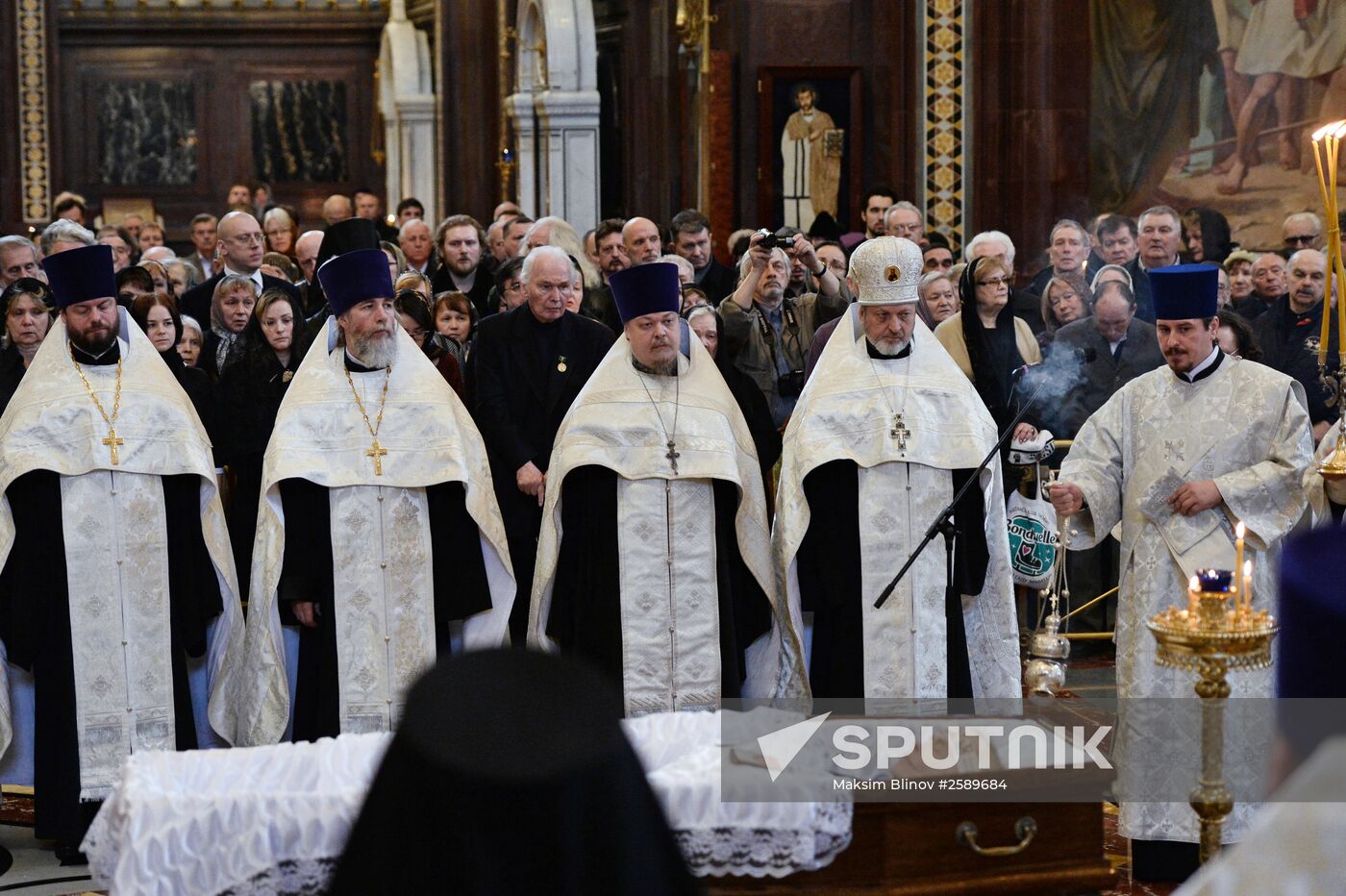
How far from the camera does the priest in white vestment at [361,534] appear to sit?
668 cm

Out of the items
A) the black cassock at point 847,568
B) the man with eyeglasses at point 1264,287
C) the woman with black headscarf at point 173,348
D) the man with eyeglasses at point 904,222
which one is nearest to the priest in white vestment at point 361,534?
the woman with black headscarf at point 173,348

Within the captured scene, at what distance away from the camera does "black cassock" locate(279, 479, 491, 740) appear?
672 centimetres

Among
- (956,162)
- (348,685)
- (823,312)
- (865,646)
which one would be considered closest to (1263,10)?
(956,162)

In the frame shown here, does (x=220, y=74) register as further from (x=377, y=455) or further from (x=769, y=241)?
(x=377, y=455)

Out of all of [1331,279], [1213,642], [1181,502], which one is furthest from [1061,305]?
[1213,642]

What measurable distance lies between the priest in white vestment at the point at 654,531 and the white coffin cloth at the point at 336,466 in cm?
23

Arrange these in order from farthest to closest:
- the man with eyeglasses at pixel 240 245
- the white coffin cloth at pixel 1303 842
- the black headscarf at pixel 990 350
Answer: the man with eyeglasses at pixel 240 245 < the black headscarf at pixel 990 350 < the white coffin cloth at pixel 1303 842

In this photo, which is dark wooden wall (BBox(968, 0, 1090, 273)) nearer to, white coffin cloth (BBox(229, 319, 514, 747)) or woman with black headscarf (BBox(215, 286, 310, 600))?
woman with black headscarf (BBox(215, 286, 310, 600))

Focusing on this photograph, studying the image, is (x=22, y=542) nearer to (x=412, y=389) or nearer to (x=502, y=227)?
(x=412, y=389)

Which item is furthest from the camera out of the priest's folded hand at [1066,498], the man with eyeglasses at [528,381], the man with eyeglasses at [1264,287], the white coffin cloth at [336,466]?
the man with eyeglasses at [1264,287]

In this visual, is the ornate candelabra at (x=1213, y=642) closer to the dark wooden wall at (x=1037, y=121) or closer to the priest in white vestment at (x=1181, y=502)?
the priest in white vestment at (x=1181, y=502)

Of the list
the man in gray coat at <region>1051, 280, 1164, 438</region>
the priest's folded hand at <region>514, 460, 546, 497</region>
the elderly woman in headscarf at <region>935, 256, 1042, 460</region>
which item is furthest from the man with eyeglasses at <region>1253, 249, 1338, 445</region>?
the priest's folded hand at <region>514, 460, 546, 497</region>

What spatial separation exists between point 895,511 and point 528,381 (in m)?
1.58

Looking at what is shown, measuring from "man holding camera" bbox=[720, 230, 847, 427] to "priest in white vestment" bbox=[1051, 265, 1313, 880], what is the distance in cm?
220
